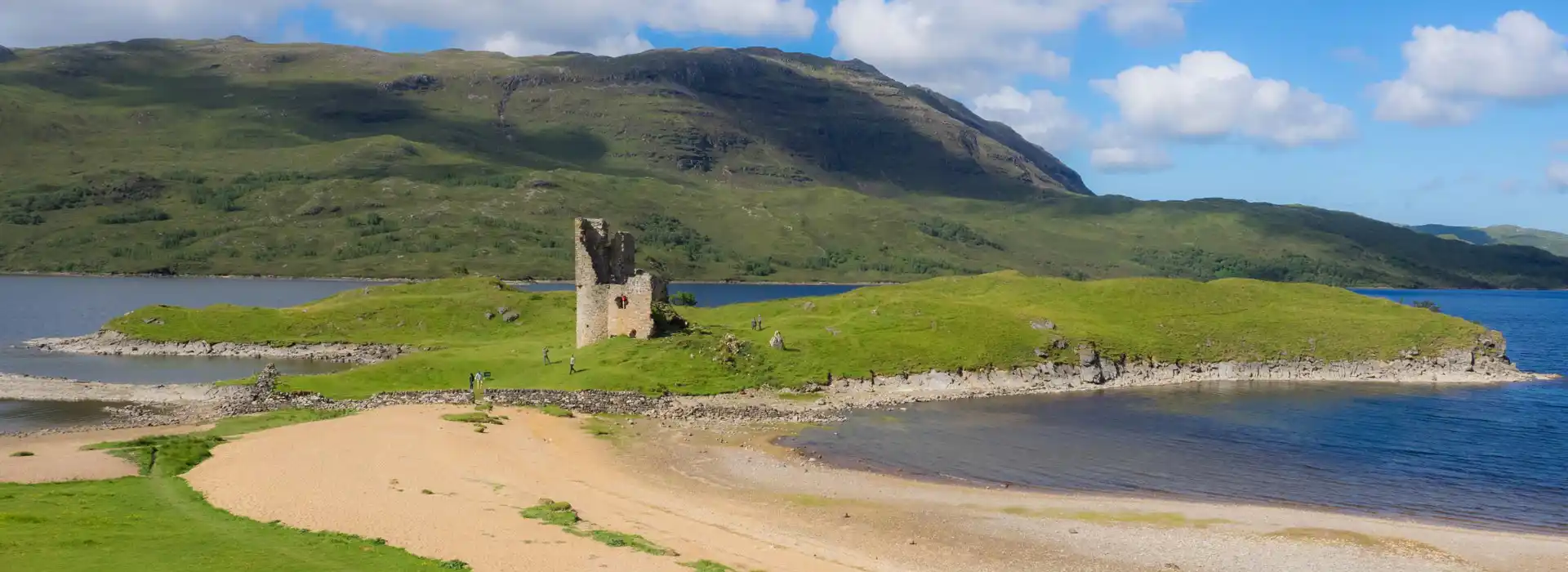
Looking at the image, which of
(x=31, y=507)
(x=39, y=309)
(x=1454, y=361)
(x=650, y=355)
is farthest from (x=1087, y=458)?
(x=39, y=309)

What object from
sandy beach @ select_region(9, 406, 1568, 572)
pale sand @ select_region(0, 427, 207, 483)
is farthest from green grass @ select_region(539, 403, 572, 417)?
pale sand @ select_region(0, 427, 207, 483)

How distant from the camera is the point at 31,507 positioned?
1255 inches

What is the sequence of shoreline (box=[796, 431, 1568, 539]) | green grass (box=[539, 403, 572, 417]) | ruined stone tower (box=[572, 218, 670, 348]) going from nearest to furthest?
shoreline (box=[796, 431, 1568, 539]) → green grass (box=[539, 403, 572, 417]) → ruined stone tower (box=[572, 218, 670, 348])

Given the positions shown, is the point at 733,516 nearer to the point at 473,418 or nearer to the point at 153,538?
the point at 153,538

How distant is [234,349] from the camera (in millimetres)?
110625

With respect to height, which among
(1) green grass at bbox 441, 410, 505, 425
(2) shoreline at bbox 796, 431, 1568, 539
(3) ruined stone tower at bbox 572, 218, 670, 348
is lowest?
(2) shoreline at bbox 796, 431, 1568, 539

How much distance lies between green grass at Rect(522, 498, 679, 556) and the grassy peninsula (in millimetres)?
31872

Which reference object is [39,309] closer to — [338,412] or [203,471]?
[338,412]

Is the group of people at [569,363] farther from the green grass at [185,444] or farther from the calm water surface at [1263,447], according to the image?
the calm water surface at [1263,447]

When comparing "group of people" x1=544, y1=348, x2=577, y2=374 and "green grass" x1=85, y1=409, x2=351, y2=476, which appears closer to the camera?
"green grass" x1=85, y1=409, x2=351, y2=476

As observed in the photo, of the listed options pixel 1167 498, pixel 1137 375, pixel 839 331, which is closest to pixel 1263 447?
pixel 1167 498

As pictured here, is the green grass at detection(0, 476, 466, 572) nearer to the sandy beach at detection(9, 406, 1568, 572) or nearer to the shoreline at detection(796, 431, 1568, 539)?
the sandy beach at detection(9, 406, 1568, 572)

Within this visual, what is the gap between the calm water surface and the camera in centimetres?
4959

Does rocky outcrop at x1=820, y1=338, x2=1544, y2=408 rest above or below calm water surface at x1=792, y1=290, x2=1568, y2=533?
above
